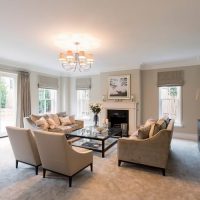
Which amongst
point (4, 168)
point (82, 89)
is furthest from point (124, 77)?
point (4, 168)

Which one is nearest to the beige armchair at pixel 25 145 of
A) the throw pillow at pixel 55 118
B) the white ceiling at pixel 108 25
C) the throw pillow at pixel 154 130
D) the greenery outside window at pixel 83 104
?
the white ceiling at pixel 108 25

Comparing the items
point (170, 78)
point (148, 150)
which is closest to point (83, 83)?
point (170, 78)

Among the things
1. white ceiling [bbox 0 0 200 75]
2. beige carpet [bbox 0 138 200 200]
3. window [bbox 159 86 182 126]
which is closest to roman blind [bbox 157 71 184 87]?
window [bbox 159 86 182 126]

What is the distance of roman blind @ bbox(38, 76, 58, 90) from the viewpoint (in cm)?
713

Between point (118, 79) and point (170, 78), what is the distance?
197cm

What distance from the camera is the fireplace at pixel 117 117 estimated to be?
661 cm

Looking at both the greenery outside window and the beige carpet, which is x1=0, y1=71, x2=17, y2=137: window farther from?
the greenery outside window

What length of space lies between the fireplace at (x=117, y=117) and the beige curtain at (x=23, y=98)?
3.29m

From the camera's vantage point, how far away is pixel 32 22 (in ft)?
9.50

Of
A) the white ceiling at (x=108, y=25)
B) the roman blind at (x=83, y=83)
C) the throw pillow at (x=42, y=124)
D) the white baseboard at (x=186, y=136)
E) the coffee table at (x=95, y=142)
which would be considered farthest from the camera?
the roman blind at (x=83, y=83)

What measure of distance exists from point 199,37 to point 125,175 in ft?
11.0

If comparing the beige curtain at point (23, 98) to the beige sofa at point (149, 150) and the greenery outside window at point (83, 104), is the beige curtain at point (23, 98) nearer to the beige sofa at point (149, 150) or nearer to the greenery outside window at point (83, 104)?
the greenery outside window at point (83, 104)

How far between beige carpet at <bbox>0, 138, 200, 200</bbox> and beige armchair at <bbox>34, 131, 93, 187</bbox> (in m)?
0.24

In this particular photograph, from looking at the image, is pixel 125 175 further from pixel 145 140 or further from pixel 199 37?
pixel 199 37
